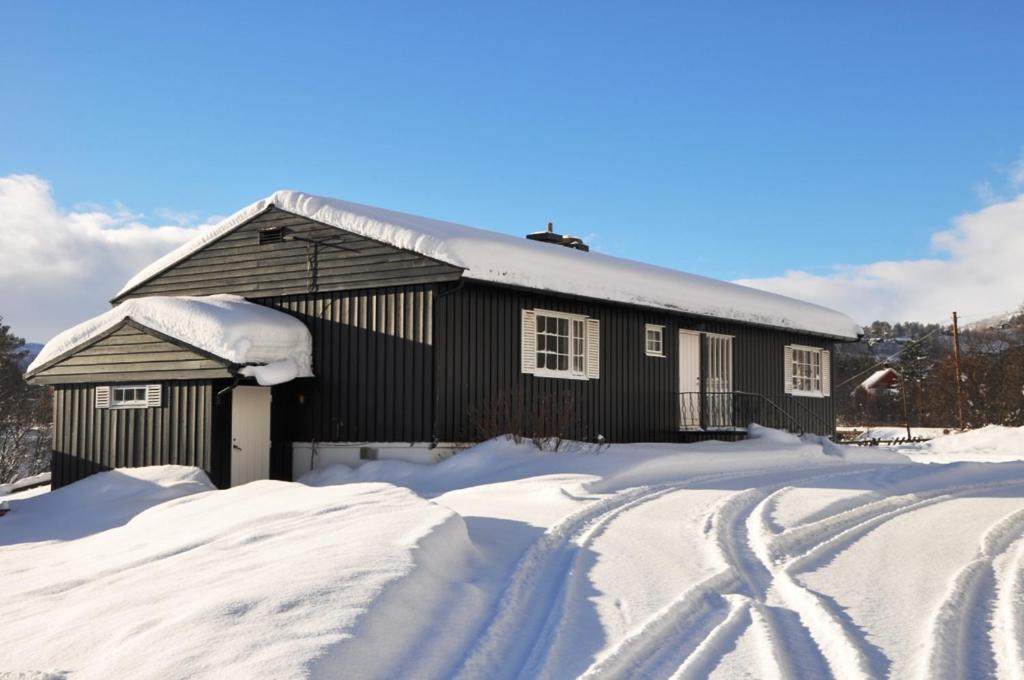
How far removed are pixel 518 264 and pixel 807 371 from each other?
446 inches

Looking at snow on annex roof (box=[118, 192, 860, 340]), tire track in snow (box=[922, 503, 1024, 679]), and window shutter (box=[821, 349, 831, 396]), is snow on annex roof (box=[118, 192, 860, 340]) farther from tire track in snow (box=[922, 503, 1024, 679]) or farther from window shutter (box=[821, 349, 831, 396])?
tire track in snow (box=[922, 503, 1024, 679])

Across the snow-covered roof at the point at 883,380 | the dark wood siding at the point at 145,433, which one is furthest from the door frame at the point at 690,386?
the snow-covered roof at the point at 883,380

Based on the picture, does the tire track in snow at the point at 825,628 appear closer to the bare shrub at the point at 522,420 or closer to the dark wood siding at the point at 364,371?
the bare shrub at the point at 522,420

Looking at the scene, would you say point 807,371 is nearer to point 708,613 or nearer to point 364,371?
point 364,371

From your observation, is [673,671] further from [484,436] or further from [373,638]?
[484,436]

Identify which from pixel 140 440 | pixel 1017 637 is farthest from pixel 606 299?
→ pixel 1017 637

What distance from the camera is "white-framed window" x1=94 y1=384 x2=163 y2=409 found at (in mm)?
17172

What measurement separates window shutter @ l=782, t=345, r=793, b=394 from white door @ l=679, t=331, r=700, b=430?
3.71 m

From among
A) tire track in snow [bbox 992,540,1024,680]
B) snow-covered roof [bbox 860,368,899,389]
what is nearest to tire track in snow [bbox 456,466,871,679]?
tire track in snow [bbox 992,540,1024,680]

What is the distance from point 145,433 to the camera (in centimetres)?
1727

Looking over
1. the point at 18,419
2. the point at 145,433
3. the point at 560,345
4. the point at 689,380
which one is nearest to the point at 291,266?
the point at 145,433

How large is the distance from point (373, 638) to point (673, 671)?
1.64 m

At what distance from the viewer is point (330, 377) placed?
17594mm

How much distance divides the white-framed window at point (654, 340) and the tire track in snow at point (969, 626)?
11.6 metres
